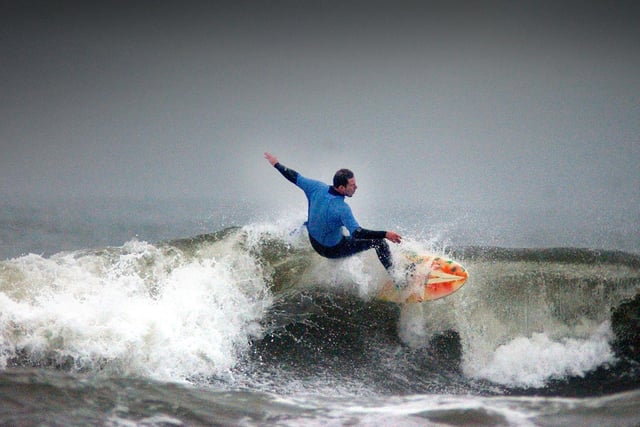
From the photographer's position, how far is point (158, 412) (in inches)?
139

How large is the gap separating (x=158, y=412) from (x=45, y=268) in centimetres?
227

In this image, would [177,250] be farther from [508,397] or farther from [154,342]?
[508,397]

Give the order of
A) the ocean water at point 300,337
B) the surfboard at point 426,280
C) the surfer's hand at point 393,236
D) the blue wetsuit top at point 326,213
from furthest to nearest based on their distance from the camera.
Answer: the surfboard at point 426,280 < the blue wetsuit top at point 326,213 < the surfer's hand at point 393,236 < the ocean water at point 300,337

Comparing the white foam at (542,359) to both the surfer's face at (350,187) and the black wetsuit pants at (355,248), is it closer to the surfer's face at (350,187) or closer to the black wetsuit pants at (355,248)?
the black wetsuit pants at (355,248)

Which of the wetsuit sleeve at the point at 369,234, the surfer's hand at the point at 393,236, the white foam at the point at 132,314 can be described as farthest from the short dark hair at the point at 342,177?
the white foam at the point at 132,314

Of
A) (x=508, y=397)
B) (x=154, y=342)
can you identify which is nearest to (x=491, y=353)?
(x=508, y=397)

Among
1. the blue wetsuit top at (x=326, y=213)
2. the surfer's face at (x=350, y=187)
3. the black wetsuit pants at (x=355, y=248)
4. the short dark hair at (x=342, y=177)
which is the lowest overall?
the black wetsuit pants at (x=355, y=248)

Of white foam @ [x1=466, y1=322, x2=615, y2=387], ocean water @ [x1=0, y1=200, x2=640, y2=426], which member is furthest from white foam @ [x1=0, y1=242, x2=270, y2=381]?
white foam @ [x1=466, y1=322, x2=615, y2=387]

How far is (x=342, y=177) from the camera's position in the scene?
560 centimetres

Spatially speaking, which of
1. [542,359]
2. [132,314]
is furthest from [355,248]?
[132,314]

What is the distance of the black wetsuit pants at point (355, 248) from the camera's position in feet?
18.6

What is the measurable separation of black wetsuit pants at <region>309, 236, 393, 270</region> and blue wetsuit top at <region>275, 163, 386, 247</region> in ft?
0.17

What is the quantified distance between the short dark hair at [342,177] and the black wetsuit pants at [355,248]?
535mm

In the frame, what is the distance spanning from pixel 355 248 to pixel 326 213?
1.43 ft
